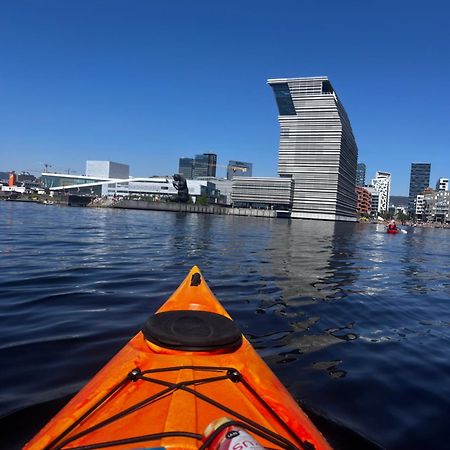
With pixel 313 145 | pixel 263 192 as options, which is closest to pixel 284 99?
pixel 313 145

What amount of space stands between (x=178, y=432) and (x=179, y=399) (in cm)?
41

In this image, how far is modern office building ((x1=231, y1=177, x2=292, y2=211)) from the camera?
164 m

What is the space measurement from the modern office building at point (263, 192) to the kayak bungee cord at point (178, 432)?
162361 millimetres

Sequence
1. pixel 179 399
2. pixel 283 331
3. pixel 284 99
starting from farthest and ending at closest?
pixel 284 99 < pixel 283 331 < pixel 179 399

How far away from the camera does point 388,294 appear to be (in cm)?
1137

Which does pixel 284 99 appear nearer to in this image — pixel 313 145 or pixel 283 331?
pixel 313 145

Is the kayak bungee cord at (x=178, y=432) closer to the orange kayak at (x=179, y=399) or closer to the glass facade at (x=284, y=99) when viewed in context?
the orange kayak at (x=179, y=399)

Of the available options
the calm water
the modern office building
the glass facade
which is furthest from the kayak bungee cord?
the glass facade

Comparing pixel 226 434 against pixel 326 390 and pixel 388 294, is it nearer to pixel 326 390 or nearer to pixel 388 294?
pixel 326 390

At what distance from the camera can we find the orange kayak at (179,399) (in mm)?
2486

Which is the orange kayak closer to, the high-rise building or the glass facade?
the high-rise building

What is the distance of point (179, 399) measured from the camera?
2.78 m

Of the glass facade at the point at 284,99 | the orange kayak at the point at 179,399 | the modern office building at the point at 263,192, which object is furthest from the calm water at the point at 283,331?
the glass facade at the point at 284,99

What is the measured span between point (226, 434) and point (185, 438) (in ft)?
0.99
